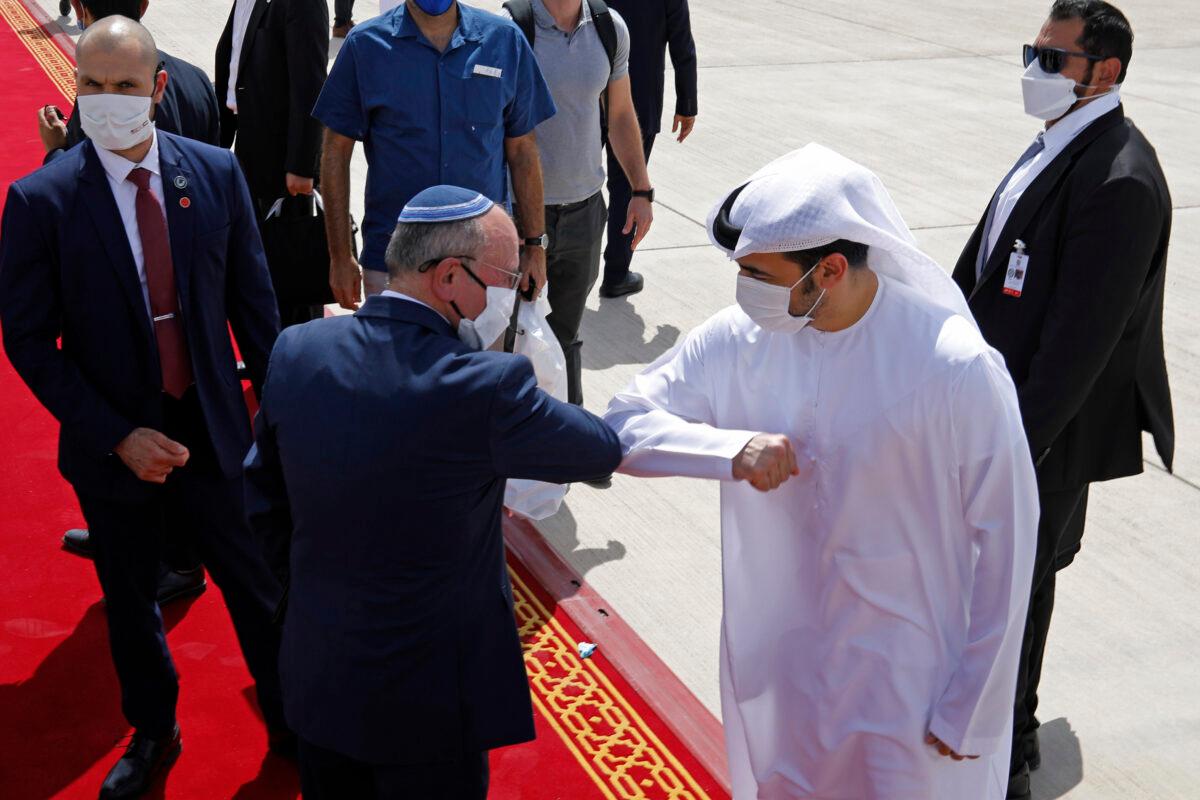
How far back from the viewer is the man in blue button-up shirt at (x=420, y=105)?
475 centimetres

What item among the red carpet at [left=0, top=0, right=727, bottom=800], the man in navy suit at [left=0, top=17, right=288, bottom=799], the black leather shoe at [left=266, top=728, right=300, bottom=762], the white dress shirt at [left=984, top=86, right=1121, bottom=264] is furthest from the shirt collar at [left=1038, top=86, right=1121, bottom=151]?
the black leather shoe at [left=266, top=728, right=300, bottom=762]

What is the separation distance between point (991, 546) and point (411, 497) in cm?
116

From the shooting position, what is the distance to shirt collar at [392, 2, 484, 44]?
4.75m

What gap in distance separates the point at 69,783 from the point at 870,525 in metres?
2.62

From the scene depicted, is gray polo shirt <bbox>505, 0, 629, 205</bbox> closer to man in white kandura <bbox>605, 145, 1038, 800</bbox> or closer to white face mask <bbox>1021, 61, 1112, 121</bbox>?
white face mask <bbox>1021, 61, 1112, 121</bbox>

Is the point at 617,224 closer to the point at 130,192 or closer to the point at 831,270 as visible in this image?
the point at 130,192

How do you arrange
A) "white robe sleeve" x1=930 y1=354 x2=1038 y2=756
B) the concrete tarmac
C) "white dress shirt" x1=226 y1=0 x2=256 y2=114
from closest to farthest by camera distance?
"white robe sleeve" x1=930 y1=354 x2=1038 y2=756 → the concrete tarmac → "white dress shirt" x1=226 y1=0 x2=256 y2=114

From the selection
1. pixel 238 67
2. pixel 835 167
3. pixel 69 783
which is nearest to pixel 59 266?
pixel 69 783

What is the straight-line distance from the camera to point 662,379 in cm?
307

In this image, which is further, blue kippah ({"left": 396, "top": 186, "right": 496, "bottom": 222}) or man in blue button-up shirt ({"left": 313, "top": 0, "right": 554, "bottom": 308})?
man in blue button-up shirt ({"left": 313, "top": 0, "right": 554, "bottom": 308})

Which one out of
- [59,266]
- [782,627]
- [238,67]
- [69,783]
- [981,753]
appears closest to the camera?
[981,753]

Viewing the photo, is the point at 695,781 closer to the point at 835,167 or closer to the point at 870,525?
the point at 870,525

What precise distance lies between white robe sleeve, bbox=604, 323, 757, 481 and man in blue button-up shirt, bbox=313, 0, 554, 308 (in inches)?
68.3

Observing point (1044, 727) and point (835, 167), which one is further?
point (1044, 727)
